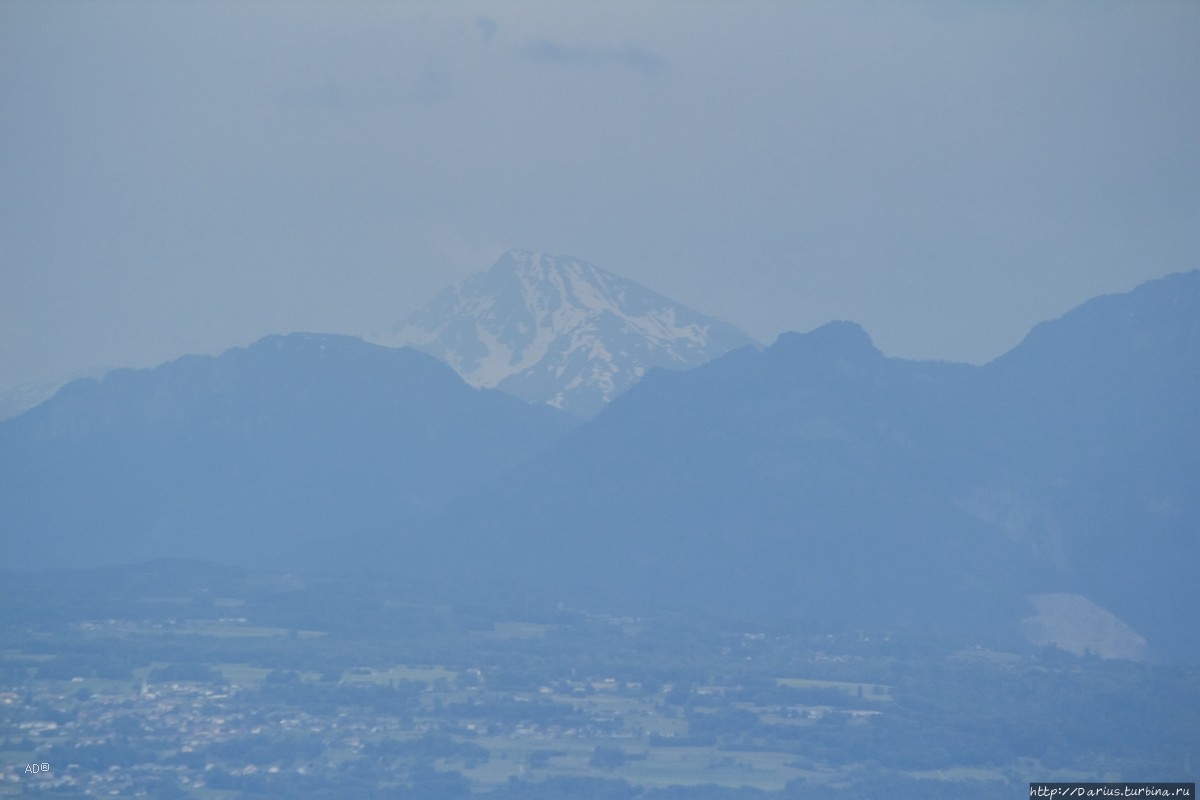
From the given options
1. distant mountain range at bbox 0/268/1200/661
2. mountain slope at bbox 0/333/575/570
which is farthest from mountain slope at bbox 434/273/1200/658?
mountain slope at bbox 0/333/575/570

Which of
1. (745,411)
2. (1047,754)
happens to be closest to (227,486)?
(745,411)

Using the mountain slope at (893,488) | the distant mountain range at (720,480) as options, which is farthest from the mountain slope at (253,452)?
the mountain slope at (893,488)

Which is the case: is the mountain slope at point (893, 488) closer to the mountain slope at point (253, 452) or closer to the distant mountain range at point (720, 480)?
the distant mountain range at point (720, 480)

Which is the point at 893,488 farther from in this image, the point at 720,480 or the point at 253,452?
the point at 253,452

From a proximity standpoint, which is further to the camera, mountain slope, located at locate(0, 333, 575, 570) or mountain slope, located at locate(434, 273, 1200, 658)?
mountain slope, located at locate(0, 333, 575, 570)

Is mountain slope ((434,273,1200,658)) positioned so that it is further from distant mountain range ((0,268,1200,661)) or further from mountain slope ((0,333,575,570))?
mountain slope ((0,333,575,570))

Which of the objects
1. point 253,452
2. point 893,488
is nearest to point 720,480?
point 893,488

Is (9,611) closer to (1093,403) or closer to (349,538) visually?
(349,538)
